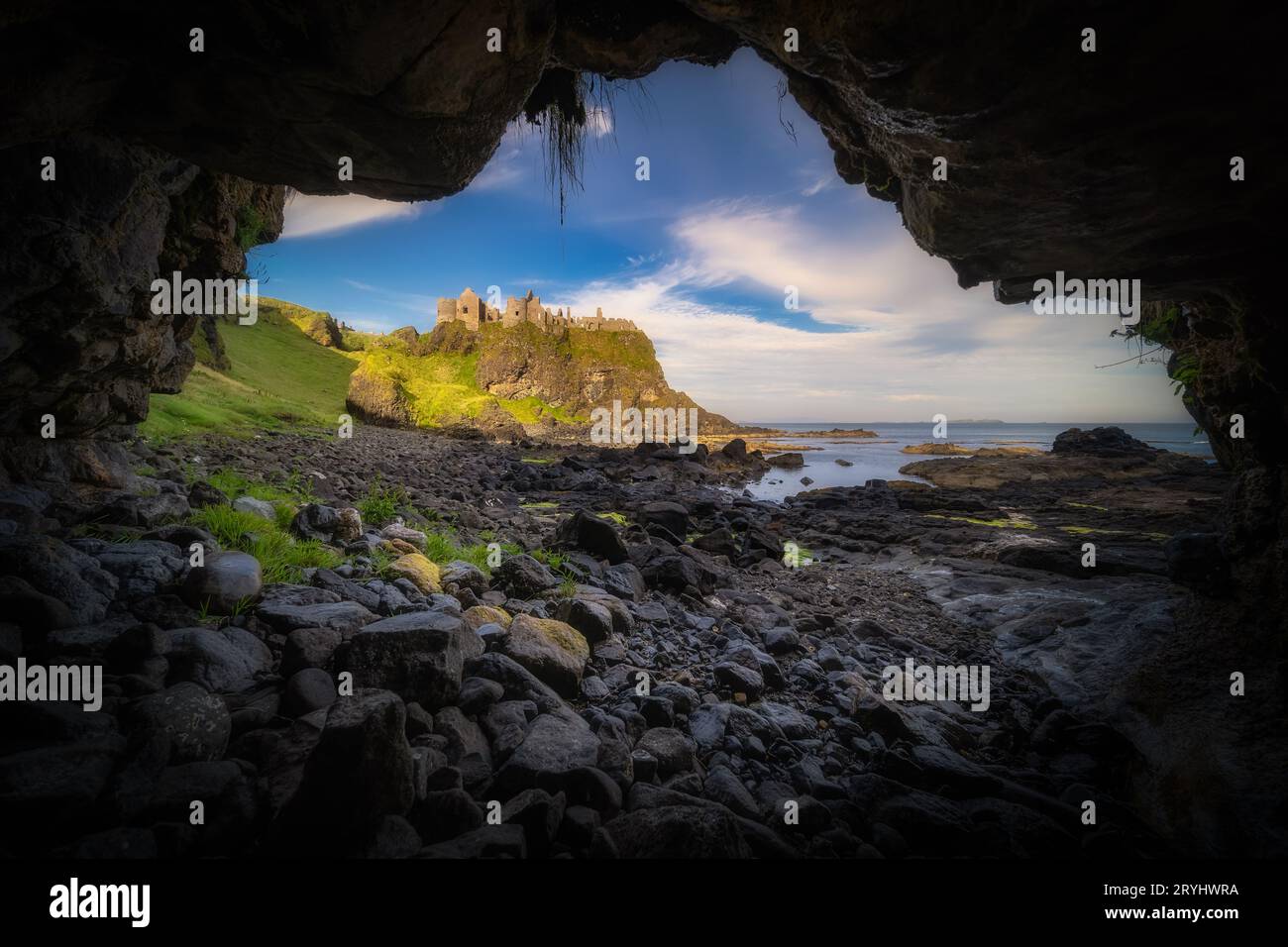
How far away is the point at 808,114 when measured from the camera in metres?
4.02

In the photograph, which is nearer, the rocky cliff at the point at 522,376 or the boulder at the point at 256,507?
the boulder at the point at 256,507

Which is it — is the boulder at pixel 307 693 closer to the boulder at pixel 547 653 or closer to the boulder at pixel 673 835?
the boulder at pixel 547 653

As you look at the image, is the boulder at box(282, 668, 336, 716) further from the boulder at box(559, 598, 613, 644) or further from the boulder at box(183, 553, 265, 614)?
the boulder at box(559, 598, 613, 644)

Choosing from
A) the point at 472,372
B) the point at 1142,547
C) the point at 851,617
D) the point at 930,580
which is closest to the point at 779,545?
the point at 930,580

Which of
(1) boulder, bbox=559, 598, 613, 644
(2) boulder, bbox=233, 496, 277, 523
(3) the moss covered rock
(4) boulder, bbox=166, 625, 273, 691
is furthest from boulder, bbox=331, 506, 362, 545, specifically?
(1) boulder, bbox=559, 598, 613, 644

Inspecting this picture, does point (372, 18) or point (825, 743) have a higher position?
point (372, 18)

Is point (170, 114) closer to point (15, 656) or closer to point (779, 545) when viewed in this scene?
point (15, 656)

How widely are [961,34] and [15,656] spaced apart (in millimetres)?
5995

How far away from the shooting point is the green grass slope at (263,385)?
45.5ft

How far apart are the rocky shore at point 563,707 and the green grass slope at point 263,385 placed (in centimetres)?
741

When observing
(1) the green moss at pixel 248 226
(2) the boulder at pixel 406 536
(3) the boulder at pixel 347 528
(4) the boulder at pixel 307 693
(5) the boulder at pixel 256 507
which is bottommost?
(4) the boulder at pixel 307 693

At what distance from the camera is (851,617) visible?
283 inches

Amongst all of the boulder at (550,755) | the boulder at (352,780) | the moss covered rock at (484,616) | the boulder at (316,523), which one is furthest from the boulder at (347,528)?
the boulder at (352,780)

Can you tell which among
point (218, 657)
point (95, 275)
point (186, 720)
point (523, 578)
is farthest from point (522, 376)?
point (186, 720)
